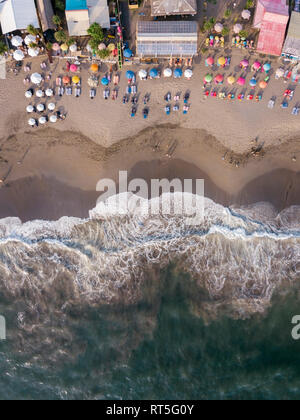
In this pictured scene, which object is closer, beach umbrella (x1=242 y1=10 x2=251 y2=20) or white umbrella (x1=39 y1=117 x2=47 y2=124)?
beach umbrella (x1=242 y1=10 x2=251 y2=20)

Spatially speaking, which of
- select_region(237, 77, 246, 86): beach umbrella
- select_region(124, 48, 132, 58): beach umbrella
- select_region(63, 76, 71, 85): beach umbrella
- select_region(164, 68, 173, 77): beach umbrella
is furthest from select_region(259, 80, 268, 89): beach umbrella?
select_region(63, 76, 71, 85): beach umbrella

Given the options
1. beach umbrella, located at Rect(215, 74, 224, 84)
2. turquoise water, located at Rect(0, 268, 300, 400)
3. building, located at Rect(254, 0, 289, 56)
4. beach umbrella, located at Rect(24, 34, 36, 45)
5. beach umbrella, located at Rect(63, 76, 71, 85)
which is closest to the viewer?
building, located at Rect(254, 0, 289, 56)

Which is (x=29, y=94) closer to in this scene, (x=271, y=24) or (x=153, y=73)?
(x=153, y=73)

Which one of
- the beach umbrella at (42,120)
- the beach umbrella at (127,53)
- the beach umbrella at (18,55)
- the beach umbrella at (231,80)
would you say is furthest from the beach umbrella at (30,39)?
the beach umbrella at (231,80)

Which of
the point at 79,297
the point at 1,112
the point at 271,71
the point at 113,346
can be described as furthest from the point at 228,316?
the point at 1,112

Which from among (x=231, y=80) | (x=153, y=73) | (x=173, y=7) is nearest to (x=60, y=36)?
(x=153, y=73)

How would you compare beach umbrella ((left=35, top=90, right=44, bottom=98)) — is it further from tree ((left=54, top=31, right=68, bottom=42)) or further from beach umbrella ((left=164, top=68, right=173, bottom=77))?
beach umbrella ((left=164, top=68, right=173, bottom=77))
